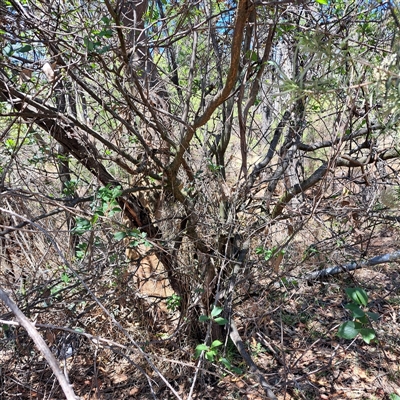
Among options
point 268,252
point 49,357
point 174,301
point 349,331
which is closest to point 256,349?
point 174,301

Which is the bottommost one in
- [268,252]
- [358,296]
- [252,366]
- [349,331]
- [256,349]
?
[256,349]

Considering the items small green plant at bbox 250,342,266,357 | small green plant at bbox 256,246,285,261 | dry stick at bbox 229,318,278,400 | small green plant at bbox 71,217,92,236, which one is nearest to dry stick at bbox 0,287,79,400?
small green plant at bbox 71,217,92,236

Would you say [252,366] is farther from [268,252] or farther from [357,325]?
[357,325]

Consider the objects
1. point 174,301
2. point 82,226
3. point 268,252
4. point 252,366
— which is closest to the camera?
point 82,226

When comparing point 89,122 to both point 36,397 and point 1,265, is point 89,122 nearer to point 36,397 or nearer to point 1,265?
point 1,265

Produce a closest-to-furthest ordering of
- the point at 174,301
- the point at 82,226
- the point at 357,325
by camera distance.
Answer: the point at 357,325, the point at 82,226, the point at 174,301

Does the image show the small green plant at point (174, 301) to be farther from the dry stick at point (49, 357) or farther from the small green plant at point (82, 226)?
the dry stick at point (49, 357)

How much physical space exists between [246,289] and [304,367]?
2.68ft

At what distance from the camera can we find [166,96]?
10.5 ft

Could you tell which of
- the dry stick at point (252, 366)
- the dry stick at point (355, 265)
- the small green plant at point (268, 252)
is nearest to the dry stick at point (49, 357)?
the dry stick at point (252, 366)

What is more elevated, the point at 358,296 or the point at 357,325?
the point at 358,296

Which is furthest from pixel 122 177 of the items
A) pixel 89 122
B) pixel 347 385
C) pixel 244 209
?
pixel 347 385

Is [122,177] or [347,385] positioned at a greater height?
[122,177]

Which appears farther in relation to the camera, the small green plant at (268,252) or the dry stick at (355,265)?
the dry stick at (355,265)
